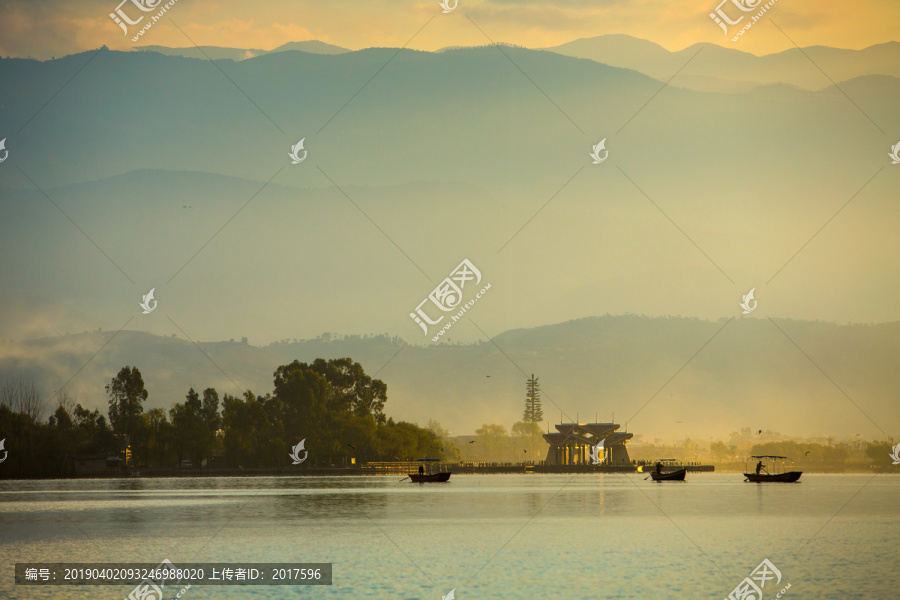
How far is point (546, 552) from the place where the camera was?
52.7 metres

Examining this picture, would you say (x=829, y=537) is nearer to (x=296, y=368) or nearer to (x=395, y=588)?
(x=395, y=588)

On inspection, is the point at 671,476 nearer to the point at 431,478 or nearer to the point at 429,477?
the point at 431,478

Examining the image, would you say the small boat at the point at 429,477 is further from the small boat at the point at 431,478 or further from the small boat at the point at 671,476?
the small boat at the point at 671,476

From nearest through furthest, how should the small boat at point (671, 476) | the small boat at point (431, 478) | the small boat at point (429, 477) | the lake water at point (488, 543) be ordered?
the lake water at point (488, 543), the small boat at point (431, 478), the small boat at point (429, 477), the small boat at point (671, 476)

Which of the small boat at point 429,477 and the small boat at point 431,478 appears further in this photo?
the small boat at point 429,477

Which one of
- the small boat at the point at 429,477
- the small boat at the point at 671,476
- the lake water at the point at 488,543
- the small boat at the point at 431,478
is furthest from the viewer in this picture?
the small boat at the point at 671,476

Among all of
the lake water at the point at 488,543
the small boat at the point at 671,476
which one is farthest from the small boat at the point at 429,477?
the lake water at the point at 488,543

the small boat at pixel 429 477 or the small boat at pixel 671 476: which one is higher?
the small boat at pixel 429 477

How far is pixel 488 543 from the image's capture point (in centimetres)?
5706

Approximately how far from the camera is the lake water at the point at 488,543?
40750mm

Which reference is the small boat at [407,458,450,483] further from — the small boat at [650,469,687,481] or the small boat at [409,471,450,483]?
the small boat at [650,469,687,481]

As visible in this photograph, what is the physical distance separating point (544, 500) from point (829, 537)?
144ft

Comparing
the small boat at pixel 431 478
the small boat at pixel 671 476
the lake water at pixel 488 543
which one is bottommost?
the small boat at pixel 671 476

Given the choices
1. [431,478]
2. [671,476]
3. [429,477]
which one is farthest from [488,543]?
[671,476]
